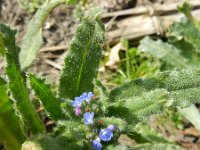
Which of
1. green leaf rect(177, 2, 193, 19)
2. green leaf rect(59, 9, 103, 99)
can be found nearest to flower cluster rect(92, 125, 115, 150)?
green leaf rect(59, 9, 103, 99)

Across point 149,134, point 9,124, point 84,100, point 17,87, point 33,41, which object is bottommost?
point 149,134

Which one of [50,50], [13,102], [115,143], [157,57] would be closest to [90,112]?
[115,143]

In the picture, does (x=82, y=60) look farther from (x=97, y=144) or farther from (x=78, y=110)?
(x=97, y=144)

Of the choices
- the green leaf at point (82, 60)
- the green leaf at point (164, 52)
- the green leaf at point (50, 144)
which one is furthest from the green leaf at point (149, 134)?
the green leaf at point (50, 144)

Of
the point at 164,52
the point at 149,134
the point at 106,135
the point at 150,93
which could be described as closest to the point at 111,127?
the point at 106,135

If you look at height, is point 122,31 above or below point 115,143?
above

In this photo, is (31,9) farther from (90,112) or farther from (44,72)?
(90,112)
